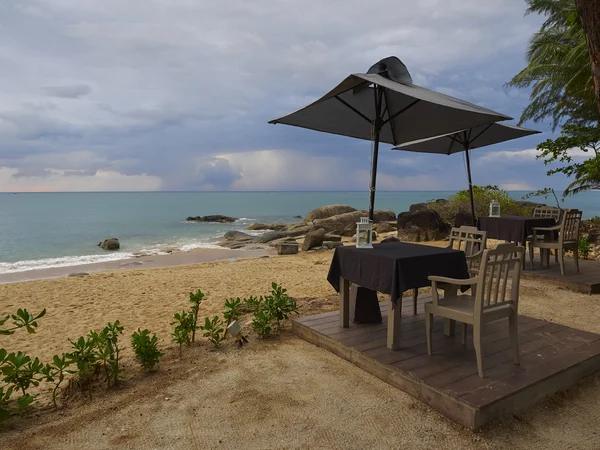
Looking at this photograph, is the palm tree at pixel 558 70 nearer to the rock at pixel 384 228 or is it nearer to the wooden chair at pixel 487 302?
the rock at pixel 384 228

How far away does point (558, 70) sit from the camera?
634 inches

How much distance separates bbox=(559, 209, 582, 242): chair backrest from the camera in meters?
6.22

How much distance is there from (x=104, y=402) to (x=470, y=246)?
12.8ft

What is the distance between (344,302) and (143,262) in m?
12.1

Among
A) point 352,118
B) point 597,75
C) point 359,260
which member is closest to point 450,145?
point 352,118

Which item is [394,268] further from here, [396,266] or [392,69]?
[392,69]

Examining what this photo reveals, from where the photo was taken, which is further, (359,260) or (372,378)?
(359,260)

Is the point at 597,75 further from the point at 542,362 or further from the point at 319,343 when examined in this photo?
the point at 319,343

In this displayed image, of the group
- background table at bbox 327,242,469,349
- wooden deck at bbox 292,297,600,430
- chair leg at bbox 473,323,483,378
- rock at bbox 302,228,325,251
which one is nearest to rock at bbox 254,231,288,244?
rock at bbox 302,228,325,251

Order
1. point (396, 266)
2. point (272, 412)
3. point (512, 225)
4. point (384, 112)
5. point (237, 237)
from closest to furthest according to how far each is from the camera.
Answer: point (272, 412)
point (396, 266)
point (384, 112)
point (512, 225)
point (237, 237)

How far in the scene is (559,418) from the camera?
8.51ft

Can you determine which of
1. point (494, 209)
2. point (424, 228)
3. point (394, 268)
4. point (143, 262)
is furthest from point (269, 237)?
point (394, 268)

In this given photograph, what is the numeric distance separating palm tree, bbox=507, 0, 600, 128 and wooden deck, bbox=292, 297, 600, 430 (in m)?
13.0

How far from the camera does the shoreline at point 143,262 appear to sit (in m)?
12.1
